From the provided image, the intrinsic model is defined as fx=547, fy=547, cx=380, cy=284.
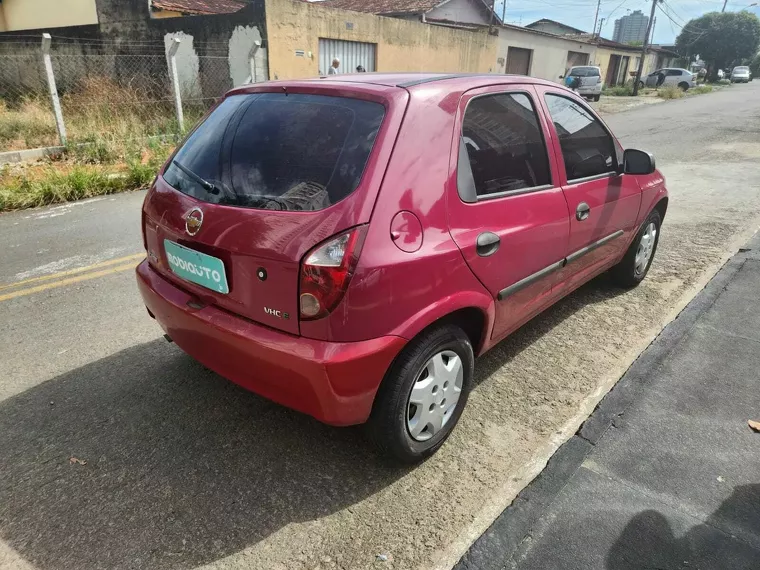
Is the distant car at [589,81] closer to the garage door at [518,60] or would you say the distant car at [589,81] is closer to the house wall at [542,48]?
the house wall at [542,48]

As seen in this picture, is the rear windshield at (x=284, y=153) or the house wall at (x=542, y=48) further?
the house wall at (x=542, y=48)

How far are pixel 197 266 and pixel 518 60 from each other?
3041 cm

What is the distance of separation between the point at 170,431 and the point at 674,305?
374 centimetres

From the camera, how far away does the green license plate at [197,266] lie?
90.4 inches

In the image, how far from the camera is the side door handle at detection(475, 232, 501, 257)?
2.44 meters

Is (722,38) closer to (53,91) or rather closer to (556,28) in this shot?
(556,28)

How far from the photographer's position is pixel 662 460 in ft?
8.54

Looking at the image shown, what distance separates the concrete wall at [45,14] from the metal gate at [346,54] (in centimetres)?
674

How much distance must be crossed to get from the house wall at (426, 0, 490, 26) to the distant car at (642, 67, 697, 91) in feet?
51.2

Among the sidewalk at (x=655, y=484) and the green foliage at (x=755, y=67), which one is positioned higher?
the green foliage at (x=755, y=67)

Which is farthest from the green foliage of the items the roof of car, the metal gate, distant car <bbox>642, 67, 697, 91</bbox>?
the roof of car

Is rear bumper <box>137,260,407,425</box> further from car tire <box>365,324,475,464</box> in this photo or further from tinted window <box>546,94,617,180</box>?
tinted window <box>546,94,617,180</box>

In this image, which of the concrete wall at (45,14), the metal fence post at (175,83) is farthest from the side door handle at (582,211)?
the concrete wall at (45,14)

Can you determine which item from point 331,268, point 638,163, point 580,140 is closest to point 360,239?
point 331,268
